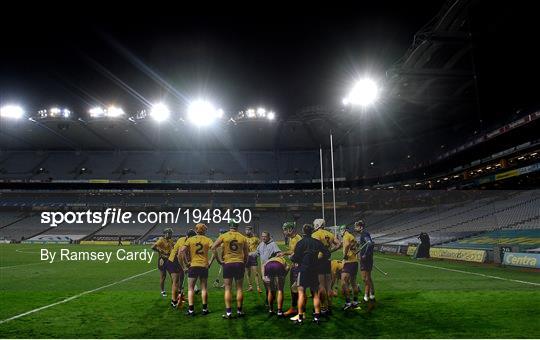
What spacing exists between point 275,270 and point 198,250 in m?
1.85

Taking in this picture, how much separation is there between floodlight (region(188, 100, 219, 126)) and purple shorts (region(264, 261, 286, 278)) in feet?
119

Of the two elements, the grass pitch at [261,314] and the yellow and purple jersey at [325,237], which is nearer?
the grass pitch at [261,314]

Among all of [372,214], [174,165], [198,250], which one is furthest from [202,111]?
[198,250]

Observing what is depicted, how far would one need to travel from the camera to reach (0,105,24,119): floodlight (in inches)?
1766

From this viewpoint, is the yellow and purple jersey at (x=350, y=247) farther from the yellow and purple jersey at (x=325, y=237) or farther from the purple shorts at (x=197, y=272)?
the purple shorts at (x=197, y=272)

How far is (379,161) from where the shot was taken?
54.9 meters

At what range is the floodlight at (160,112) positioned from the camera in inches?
1735

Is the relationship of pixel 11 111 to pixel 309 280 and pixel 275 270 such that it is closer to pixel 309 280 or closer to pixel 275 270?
pixel 275 270

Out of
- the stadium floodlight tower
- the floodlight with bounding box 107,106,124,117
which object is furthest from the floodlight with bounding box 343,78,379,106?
the floodlight with bounding box 107,106,124,117

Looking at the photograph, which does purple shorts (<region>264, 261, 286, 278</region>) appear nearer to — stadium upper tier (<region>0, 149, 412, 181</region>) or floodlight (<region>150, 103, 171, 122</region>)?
floodlight (<region>150, 103, 171, 122</region>)

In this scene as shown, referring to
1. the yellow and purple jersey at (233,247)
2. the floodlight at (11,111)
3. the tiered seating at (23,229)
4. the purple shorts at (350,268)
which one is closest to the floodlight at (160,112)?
the floodlight at (11,111)

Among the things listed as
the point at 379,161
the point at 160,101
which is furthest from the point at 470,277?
the point at 379,161

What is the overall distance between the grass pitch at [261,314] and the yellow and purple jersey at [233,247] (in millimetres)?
1315

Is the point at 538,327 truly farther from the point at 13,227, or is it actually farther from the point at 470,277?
the point at 13,227
